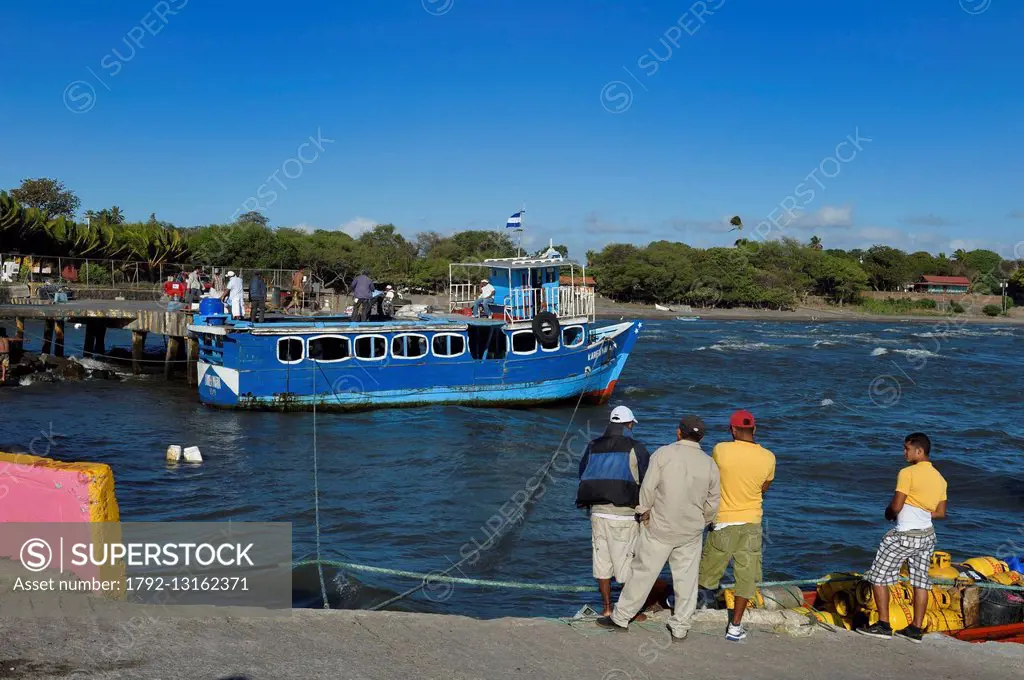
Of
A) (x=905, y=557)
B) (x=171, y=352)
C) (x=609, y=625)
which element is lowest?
(x=609, y=625)

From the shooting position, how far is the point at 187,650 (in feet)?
21.9

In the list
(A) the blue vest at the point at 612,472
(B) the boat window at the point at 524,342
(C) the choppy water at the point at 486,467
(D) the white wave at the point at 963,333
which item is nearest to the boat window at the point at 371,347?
(C) the choppy water at the point at 486,467

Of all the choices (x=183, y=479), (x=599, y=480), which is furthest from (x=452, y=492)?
(x=599, y=480)

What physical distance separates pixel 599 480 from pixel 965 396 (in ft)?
117

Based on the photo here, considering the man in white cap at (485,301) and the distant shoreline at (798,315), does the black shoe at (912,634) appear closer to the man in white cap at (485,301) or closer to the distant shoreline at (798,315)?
the man in white cap at (485,301)

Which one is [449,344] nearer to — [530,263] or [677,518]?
[530,263]

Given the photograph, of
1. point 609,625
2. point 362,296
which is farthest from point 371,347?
point 609,625

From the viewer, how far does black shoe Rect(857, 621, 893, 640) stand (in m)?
7.81

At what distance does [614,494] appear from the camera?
7754 millimetres

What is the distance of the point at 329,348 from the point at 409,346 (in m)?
2.31

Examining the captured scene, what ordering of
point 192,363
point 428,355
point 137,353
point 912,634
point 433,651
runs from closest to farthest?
point 433,651 < point 912,634 < point 428,355 < point 192,363 < point 137,353

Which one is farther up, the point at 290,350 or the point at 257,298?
the point at 257,298

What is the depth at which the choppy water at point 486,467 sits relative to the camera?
521 inches

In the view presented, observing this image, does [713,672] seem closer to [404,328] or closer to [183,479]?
[183,479]
